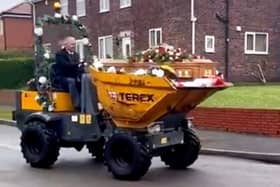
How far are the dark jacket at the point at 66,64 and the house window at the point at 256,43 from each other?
19990 mm

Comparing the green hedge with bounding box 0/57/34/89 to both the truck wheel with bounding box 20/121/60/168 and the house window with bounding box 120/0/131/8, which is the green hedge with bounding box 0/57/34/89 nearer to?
the house window with bounding box 120/0/131/8

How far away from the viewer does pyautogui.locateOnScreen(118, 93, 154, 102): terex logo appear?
10.1m

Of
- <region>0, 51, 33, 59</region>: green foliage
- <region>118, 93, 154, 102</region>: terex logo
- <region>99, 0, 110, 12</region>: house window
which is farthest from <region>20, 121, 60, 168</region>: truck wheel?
<region>0, 51, 33, 59</region>: green foliage

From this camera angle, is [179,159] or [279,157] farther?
[279,157]

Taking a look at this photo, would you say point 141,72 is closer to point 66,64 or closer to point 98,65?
point 98,65

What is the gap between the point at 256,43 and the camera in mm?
31469

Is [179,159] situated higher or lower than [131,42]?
lower

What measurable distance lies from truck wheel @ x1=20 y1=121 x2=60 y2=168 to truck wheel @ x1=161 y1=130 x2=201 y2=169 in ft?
6.38

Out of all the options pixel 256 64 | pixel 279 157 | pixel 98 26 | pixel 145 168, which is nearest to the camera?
pixel 145 168

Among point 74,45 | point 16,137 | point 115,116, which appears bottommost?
point 16,137

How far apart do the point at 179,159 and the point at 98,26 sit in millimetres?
24282

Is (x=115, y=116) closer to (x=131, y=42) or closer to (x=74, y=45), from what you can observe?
(x=74, y=45)

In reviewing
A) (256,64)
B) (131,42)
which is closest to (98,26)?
(131,42)

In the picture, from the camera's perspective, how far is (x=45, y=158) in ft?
38.2
